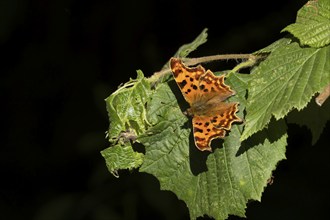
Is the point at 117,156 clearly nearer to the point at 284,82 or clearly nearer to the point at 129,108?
the point at 129,108

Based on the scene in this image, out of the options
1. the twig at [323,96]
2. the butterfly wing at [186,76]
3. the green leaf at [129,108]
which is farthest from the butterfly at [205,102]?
the twig at [323,96]

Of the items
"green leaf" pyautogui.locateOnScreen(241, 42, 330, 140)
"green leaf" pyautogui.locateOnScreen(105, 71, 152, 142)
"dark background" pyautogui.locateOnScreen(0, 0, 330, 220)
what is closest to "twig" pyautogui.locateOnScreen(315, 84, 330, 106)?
"green leaf" pyautogui.locateOnScreen(241, 42, 330, 140)

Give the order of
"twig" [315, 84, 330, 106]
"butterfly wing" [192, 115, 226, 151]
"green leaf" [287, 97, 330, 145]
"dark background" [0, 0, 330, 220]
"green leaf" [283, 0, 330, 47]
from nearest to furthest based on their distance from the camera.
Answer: "twig" [315, 84, 330, 106]
"green leaf" [283, 0, 330, 47]
"butterfly wing" [192, 115, 226, 151]
"green leaf" [287, 97, 330, 145]
"dark background" [0, 0, 330, 220]

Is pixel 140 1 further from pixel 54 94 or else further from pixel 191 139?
pixel 191 139

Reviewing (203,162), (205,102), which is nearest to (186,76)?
(205,102)

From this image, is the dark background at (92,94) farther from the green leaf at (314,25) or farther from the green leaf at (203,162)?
the green leaf at (314,25)

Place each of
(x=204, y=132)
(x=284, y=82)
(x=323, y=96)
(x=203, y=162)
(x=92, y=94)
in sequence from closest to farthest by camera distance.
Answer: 1. (x=323, y=96)
2. (x=284, y=82)
3. (x=204, y=132)
4. (x=203, y=162)
5. (x=92, y=94)

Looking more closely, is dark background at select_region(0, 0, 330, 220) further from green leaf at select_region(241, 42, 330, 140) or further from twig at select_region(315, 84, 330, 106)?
twig at select_region(315, 84, 330, 106)
